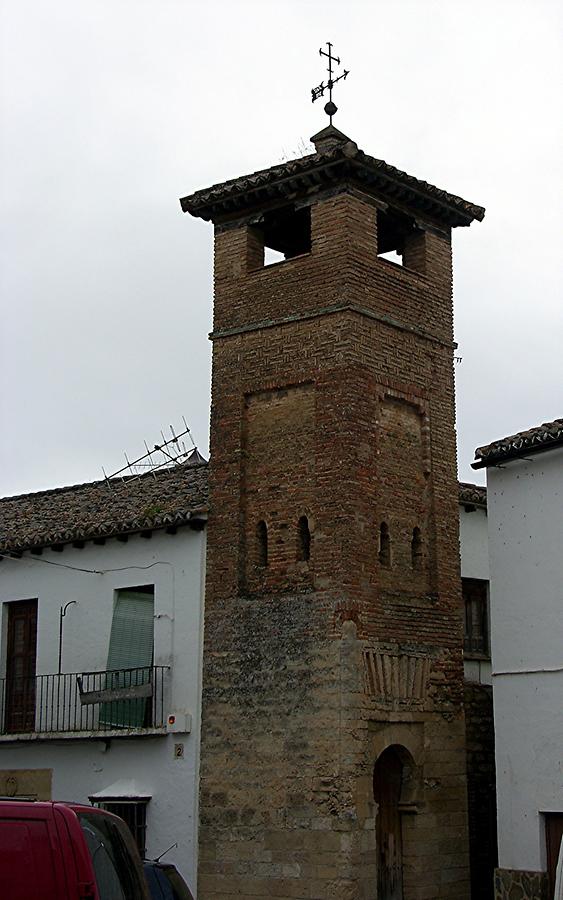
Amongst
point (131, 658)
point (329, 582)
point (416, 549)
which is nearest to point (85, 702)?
point (131, 658)

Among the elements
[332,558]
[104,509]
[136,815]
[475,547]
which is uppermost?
[104,509]

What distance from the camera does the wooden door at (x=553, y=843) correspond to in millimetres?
14023

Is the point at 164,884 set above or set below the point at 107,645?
below

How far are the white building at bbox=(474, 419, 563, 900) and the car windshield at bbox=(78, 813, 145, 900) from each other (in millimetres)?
7661

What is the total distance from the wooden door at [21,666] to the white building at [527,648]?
7462 millimetres

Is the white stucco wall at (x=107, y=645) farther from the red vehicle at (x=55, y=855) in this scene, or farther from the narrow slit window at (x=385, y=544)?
the red vehicle at (x=55, y=855)

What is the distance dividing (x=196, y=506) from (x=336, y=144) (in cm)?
513

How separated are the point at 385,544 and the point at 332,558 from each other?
1005mm

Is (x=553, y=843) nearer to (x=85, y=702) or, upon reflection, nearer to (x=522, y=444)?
(x=522, y=444)

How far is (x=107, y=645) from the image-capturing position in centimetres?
1795

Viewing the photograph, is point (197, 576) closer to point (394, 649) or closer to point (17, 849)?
point (394, 649)

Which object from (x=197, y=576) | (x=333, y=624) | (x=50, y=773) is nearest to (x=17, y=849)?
(x=333, y=624)

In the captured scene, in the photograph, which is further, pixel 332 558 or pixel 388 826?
pixel 388 826

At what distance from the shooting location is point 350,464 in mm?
15617
